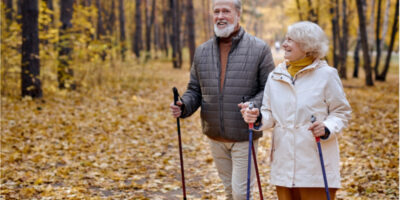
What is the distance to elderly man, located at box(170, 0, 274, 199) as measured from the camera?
12.0 feet

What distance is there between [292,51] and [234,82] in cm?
78

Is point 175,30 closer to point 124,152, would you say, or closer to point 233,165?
point 124,152

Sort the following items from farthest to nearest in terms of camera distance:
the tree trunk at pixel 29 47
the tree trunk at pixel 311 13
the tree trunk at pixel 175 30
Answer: the tree trunk at pixel 175 30, the tree trunk at pixel 311 13, the tree trunk at pixel 29 47

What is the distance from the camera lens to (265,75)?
12.0 ft

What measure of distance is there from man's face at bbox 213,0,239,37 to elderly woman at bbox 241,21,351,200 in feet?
2.44

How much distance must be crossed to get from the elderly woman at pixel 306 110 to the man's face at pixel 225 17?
745 millimetres

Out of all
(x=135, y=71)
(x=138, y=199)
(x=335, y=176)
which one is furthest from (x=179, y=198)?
(x=135, y=71)

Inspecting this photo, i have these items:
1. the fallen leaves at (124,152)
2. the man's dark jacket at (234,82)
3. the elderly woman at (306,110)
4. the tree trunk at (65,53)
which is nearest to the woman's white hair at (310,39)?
the elderly woman at (306,110)

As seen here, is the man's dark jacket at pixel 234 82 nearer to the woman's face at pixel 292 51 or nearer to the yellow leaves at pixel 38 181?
the woman's face at pixel 292 51

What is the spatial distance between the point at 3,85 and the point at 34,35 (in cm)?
155

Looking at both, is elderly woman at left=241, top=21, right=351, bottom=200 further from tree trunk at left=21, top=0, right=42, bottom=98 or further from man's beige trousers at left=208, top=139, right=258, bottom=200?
tree trunk at left=21, top=0, right=42, bottom=98

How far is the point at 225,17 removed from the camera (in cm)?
366

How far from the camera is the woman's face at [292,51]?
9.95ft

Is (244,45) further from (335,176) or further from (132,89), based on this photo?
(132,89)
